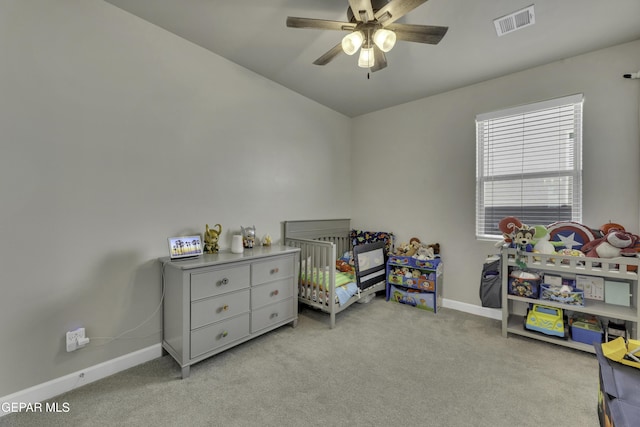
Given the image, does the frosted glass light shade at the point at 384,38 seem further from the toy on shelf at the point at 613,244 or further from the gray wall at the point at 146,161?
the toy on shelf at the point at 613,244

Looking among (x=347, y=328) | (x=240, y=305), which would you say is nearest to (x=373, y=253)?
(x=347, y=328)

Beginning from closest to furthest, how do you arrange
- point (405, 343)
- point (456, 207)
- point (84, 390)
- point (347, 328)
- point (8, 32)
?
point (8, 32) → point (84, 390) → point (405, 343) → point (347, 328) → point (456, 207)

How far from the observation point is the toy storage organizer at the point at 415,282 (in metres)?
3.01

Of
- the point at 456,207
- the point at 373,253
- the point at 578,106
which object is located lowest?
the point at 373,253

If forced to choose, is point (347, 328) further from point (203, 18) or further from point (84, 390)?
point (203, 18)

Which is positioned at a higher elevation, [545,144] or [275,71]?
[275,71]

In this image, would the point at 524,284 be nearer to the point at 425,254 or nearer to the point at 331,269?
the point at 425,254

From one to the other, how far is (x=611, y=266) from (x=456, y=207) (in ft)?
4.40

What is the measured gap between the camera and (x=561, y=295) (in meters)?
2.22

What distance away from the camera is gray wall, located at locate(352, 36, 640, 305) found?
2.25m

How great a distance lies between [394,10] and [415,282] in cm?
262

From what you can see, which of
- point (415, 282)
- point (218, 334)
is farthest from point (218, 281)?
point (415, 282)

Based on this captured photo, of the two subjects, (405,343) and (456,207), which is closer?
(405,343)

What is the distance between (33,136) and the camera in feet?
5.23
